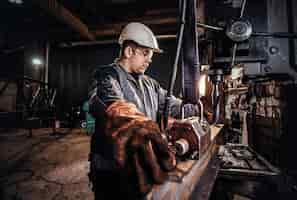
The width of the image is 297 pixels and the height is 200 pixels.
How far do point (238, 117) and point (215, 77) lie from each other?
1043mm

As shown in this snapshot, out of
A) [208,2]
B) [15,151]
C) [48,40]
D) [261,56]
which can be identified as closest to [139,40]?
[261,56]

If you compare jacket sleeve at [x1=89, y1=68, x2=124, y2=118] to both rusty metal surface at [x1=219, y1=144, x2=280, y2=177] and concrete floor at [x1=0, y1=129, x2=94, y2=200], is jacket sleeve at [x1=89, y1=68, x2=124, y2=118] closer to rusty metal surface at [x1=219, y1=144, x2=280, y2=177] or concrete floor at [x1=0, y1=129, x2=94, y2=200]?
rusty metal surface at [x1=219, y1=144, x2=280, y2=177]

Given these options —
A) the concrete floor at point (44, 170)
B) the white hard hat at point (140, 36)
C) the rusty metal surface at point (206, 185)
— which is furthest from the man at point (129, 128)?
the concrete floor at point (44, 170)

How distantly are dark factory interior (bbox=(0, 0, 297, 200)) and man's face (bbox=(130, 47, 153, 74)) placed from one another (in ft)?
0.89

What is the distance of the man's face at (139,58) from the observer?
1.32m

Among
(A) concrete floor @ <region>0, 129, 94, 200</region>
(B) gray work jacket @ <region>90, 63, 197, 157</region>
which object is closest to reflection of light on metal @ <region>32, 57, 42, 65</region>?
(A) concrete floor @ <region>0, 129, 94, 200</region>

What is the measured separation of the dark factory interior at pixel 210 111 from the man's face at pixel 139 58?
0.89 ft

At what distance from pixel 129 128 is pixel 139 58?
78 centimetres

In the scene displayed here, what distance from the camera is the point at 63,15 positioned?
14.4ft

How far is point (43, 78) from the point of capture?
21.9ft

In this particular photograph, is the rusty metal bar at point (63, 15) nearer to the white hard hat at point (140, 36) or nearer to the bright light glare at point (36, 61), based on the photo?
the bright light glare at point (36, 61)

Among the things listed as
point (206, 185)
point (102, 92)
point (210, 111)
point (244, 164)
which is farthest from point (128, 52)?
point (244, 164)

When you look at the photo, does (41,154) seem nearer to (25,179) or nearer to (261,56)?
(25,179)

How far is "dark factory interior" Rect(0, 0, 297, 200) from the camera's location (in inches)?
44.2
